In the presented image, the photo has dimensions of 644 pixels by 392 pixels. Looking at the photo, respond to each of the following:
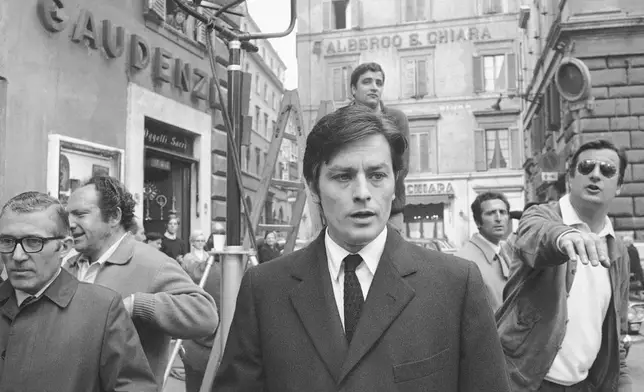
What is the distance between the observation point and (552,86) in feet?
59.4

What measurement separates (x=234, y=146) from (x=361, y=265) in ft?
5.20

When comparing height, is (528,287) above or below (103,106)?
below

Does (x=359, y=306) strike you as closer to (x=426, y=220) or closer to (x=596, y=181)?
(x=596, y=181)

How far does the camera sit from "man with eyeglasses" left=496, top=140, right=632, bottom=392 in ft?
9.85

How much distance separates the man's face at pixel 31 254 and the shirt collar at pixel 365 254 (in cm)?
116

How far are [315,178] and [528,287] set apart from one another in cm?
143

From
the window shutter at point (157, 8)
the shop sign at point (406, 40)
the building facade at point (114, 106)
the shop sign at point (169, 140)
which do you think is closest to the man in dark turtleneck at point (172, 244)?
the building facade at point (114, 106)

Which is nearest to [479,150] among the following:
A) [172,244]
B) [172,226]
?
[172,226]

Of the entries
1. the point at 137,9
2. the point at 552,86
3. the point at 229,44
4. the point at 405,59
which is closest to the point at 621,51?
the point at 552,86

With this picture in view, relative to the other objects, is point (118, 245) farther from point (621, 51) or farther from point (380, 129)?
point (621, 51)

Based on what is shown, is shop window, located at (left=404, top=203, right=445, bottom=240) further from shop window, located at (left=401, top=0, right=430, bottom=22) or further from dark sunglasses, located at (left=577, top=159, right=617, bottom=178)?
dark sunglasses, located at (left=577, top=159, right=617, bottom=178)

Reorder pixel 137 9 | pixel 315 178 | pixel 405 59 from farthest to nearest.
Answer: pixel 405 59 → pixel 137 9 → pixel 315 178

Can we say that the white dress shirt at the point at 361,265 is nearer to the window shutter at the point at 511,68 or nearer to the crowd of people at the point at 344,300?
the crowd of people at the point at 344,300

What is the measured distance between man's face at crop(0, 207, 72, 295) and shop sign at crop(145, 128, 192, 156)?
7.93 meters
